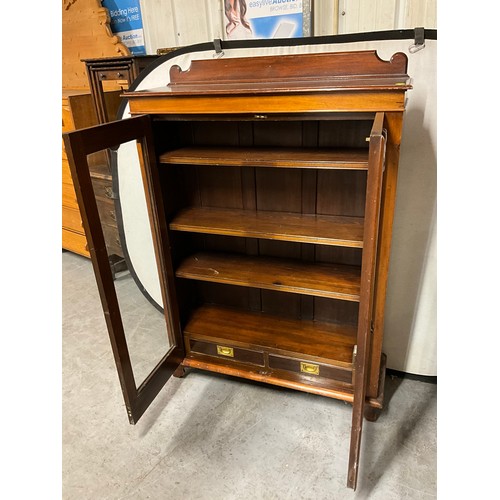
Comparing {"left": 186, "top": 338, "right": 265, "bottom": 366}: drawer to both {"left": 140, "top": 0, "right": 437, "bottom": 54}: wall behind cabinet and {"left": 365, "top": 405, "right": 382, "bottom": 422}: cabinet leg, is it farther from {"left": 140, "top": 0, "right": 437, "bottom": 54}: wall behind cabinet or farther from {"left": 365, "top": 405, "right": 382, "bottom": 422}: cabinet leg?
{"left": 140, "top": 0, "right": 437, "bottom": 54}: wall behind cabinet

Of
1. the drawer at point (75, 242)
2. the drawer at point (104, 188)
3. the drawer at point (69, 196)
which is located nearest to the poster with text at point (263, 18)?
the drawer at point (104, 188)

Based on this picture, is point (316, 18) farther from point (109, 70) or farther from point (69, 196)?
point (69, 196)

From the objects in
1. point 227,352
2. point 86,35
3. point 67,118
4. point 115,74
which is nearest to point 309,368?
point 227,352

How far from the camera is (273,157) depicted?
136cm

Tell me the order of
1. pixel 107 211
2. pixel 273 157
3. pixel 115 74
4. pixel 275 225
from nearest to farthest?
pixel 273 157
pixel 275 225
pixel 115 74
pixel 107 211

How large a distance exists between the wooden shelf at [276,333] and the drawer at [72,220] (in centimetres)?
141

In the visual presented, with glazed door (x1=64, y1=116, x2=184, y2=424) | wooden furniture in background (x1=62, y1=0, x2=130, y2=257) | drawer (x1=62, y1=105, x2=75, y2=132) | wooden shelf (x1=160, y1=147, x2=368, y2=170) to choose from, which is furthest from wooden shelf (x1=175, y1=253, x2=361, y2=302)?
drawer (x1=62, y1=105, x2=75, y2=132)

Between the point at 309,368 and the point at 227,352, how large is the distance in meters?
0.37

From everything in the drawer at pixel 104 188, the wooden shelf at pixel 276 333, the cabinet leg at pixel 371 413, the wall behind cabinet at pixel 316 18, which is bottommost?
the cabinet leg at pixel 371 413

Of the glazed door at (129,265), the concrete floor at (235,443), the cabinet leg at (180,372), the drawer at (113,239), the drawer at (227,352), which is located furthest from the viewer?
the drawer at (113,239)

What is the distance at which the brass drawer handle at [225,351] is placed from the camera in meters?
1.73

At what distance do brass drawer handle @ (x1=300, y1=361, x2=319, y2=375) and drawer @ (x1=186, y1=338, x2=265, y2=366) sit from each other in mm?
174

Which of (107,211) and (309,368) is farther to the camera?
(107,211)

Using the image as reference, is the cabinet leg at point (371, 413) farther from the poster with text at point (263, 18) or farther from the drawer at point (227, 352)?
the poster with text at point (263, 18)
